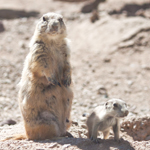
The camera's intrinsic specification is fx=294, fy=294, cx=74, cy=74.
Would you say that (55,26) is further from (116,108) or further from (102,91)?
(102,91)

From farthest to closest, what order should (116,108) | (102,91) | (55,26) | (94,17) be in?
(94,17) → (102,91) → (55,26) → (116,108)

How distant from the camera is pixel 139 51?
12250mm

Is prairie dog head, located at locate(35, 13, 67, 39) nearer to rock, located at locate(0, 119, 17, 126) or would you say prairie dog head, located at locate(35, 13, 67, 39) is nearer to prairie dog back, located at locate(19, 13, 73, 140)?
prairie dog back, located at locate(19, 13, 73, 140)

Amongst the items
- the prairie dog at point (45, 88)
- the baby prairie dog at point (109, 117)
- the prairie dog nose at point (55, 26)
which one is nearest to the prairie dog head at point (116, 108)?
the baby prairie dog at point (109, 117)

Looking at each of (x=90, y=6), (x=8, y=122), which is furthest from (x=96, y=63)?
(x=90, y=6)

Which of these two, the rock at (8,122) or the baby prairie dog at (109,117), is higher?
the baby prairie dog at (109,117)

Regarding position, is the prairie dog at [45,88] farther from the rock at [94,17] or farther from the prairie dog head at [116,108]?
the rock at [94,17]

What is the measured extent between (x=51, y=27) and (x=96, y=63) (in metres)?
6.96

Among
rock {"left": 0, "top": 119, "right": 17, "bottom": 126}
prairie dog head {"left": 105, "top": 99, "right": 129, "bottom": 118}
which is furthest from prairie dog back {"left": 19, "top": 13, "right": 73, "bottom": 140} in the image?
rock {"left": 0, "top": 119, "right": 17, "bottom": 126}

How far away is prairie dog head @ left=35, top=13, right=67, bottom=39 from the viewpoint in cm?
526

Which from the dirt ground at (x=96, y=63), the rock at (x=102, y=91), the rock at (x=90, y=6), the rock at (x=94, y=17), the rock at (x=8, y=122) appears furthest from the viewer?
the rock at (x=90, y=6)

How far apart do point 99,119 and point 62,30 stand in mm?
1786

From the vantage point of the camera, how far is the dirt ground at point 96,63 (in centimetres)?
672

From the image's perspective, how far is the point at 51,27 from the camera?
5.25 metres
